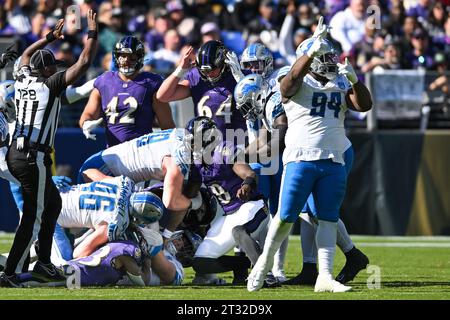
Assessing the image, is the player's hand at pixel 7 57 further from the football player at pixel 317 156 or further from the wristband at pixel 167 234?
the football player at pixel 317 156

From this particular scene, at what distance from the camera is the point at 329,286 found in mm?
8250

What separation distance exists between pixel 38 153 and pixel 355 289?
8.82ft

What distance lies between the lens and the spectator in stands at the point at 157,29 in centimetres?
1653

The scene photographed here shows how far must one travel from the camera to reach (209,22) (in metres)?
17.0

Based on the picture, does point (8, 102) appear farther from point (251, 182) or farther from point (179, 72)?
point (251, 182)

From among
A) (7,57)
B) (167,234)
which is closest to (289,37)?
(167,234)

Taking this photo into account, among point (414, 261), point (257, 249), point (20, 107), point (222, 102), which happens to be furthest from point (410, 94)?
point (20, 107)

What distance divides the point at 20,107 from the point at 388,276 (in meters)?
3.70

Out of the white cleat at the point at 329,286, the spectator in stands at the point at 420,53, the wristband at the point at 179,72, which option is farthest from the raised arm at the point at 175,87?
the spectator in stands at the point at 420,53

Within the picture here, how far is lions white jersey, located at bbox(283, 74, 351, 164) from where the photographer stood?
823cm

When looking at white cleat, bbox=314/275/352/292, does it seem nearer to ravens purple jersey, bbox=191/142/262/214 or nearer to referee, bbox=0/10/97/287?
ravens purple jersey, bbox=191/142/262/214

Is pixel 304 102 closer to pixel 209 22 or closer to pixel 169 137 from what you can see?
pixel 169 137

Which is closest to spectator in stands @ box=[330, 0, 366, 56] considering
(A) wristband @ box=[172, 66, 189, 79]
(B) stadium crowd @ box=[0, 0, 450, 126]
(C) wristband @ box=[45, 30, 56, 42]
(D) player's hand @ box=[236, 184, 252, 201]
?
(B) stadium crowd @ box=[0, 0, 450, 126]

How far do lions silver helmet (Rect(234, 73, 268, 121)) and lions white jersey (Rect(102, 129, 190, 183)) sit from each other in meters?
0.88
